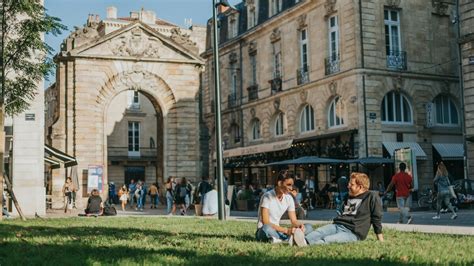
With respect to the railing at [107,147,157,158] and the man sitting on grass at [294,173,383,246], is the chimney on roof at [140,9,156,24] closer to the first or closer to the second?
the railing at [107,147,157,158]

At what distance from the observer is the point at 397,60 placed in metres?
31.8

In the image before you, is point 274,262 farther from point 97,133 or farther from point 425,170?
point 97,133

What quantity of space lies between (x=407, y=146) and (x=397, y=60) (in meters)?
4.37

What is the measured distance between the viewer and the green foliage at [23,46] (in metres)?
16.5

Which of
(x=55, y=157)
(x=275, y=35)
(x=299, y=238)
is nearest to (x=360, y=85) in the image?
(x=275, y=35)

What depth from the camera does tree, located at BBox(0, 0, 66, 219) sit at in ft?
53.7

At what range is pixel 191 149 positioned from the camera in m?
35.9

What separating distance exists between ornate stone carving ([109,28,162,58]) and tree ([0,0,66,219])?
1685cm

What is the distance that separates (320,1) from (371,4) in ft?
11.3

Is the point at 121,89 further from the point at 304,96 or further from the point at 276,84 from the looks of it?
the point at 304,96

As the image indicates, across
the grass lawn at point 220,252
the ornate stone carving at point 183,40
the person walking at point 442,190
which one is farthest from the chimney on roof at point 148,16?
the grass lawn at point 220,252

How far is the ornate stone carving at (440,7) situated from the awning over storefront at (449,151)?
677 cm

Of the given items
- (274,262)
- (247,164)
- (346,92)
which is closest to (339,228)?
(274,262)

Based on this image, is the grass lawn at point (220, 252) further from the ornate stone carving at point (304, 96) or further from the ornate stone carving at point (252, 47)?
the ornate stone carving at point (252, 47)
